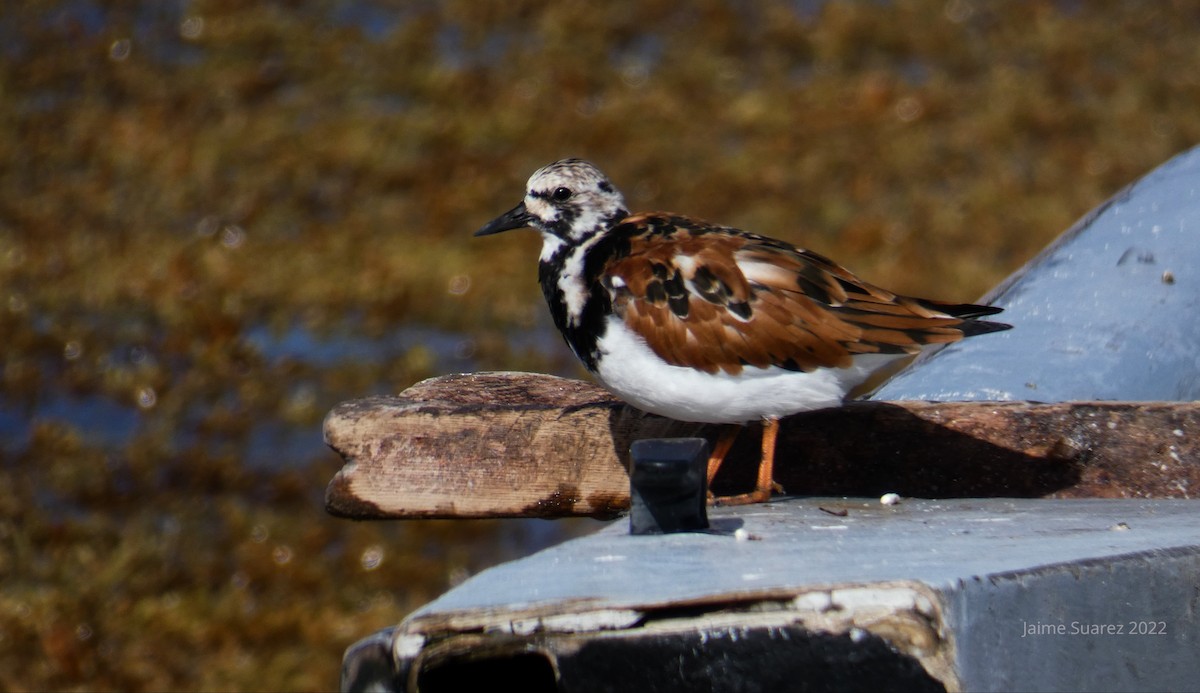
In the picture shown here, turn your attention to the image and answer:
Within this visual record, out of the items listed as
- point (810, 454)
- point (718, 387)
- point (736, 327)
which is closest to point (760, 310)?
point (736, 327)

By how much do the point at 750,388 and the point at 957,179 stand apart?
A: 548 cm

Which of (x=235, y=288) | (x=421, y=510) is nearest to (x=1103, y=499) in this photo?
(x=421, y=510)

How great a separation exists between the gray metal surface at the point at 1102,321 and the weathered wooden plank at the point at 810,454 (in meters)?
0.46

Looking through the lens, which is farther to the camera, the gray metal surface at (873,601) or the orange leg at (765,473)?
the orange leg at (765,473)

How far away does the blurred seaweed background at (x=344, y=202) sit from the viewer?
550 cm

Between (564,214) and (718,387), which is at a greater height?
(564,214)

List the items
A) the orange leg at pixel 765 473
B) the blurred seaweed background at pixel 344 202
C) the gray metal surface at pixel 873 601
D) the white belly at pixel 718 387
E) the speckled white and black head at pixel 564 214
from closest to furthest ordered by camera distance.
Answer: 1. the gray metal surface at pixel 873 601
2. the orange leg at pixel 765 473
3. the white belly at pixel 718 387
4. the speckled white and black head at pixel 564 214
5. the blurred seaweed background at pixel 344 202

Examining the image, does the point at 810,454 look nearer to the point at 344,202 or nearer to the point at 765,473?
the point at 765,473

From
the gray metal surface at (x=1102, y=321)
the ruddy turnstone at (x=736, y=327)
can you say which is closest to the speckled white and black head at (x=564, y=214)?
the ruddy turnstone at (x=736, y=327)

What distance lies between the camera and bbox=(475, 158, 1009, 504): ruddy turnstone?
3127 millimetres

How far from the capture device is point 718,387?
314cm

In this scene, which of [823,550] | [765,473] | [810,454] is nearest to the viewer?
[823,550]

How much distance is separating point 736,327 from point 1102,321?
1183 millimetres

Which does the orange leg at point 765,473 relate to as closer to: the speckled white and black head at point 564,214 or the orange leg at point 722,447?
the orange leg at point 722,447
